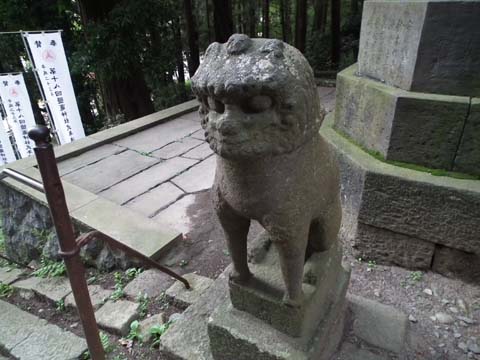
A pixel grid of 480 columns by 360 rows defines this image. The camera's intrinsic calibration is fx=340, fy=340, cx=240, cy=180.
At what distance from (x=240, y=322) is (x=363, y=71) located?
2041 millimetres

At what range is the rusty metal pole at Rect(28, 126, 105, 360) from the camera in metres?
1.02

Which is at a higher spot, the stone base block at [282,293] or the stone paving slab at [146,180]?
the stone base block at [282,293]

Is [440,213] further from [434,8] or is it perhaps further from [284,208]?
[284,208]

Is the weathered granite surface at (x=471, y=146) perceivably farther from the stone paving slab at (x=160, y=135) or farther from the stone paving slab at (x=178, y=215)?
the stone paving slab at (x=160, y=135)

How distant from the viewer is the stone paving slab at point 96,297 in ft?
7.81

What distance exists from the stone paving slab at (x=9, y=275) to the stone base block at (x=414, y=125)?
345 centimetres

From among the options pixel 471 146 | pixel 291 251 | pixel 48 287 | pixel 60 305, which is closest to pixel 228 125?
pixel 291 251

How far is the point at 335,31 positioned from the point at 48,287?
359 inches

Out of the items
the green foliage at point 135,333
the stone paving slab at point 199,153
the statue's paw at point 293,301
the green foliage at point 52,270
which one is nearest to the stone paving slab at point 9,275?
the green foliage at point 52,270

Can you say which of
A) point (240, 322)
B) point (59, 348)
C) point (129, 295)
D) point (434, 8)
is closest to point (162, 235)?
point (129, 295)

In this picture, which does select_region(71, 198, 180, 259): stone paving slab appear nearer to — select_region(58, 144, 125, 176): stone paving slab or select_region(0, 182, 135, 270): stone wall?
select_region(0, 182, 135, 270): stone wall

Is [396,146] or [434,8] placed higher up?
[434,8]

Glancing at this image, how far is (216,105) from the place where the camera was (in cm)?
103

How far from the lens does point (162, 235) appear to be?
2775mm
